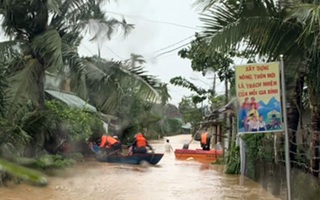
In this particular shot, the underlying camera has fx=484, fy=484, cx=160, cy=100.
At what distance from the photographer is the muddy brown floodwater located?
34.7ft

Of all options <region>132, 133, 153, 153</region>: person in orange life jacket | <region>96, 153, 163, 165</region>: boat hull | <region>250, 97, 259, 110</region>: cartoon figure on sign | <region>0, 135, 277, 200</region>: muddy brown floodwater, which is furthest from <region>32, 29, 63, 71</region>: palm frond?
<region>250, 97, 259, 110</region>: cartoon figure on sign

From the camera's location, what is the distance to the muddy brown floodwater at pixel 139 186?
416 inches

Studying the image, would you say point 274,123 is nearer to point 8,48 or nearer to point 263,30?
point 263,30

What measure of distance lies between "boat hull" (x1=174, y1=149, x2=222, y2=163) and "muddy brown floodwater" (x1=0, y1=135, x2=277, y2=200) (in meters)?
3.63

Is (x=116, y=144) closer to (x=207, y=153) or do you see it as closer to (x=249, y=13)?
(x=207, y=153)

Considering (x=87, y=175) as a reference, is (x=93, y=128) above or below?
above

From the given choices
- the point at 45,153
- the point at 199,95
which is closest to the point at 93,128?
the point at 199,95

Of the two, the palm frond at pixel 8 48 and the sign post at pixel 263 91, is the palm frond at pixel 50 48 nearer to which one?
the palm frond at pixel 8 48

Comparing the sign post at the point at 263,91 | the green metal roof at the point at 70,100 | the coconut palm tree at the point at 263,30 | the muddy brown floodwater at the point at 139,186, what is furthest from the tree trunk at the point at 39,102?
the sign post at the point at 263,91

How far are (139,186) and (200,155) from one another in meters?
9.65

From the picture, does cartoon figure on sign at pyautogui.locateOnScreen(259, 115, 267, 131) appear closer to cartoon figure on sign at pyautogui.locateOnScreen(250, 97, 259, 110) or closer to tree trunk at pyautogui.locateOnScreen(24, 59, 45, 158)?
cartoon figure on sign at pyautogui.locateOnScreen(250, 97, 259, 110)

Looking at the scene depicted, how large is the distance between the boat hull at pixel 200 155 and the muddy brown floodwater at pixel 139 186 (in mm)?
3634

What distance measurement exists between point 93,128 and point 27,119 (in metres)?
8.69

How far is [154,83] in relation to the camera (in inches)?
516
